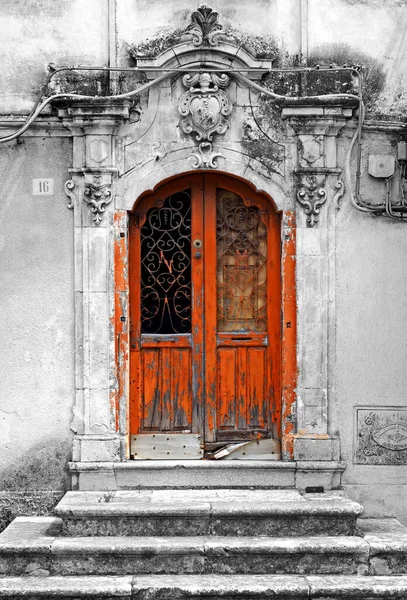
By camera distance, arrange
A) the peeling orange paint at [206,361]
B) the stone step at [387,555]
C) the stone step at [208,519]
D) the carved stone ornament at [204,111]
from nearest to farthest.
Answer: the stone step at [387,555] → the stone step at [208,519] → the carved stone ornament at [204,111] → the peeling orange paint at [206,361]

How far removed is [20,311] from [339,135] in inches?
127

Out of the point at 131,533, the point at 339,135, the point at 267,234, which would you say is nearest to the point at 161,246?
the point at 267,234

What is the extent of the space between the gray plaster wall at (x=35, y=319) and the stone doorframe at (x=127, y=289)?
122 mm

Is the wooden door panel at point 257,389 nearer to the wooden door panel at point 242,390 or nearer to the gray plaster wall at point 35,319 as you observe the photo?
the wooden door panel at point 242,390

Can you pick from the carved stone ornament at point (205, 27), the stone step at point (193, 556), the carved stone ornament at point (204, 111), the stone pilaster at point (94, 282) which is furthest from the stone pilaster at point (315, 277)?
the stone pilaster at point (94, 282)

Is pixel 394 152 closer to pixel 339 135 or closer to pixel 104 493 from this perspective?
pixel 339 135

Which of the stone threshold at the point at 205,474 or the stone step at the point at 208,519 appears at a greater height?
the stone threshold at the point at 205,474

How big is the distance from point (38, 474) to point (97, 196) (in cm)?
250

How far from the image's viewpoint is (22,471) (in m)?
8.19

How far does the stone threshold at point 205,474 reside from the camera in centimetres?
807

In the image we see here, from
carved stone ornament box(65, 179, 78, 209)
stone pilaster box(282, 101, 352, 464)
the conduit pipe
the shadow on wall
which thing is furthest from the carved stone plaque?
carved stone ornament box(65, 179, 78, 209)

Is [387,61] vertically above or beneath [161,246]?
above

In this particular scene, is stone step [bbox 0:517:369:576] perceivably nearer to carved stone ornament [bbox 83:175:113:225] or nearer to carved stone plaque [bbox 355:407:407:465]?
carved stone plaque [bbox 355:407:407:465]

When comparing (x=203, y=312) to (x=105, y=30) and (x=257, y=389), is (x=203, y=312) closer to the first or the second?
(x=257, y=389)
